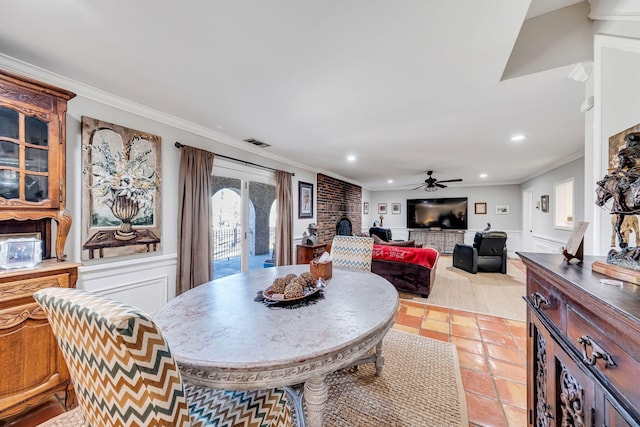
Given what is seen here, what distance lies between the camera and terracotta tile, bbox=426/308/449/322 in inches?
113

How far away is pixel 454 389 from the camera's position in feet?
5.62

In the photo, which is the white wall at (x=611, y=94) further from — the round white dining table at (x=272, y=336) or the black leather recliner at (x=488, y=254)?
the black leather recliner at (x=488, y=254)

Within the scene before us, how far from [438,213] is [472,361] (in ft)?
22.0

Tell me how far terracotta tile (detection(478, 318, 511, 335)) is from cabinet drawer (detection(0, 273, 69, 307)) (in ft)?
12.1

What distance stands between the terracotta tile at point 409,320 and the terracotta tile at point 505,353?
2.16 feet

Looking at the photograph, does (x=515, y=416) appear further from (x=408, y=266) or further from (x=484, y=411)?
(x=408, y=266)

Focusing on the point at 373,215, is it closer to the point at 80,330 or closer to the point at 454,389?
the point at 454,389

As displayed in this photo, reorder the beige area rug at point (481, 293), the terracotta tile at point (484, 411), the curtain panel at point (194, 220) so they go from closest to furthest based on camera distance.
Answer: the terracotta tile at point (484, 411), the curtain panel at point (194, 220), the beige area rug at point (481, 293)

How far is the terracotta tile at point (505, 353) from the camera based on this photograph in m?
2.05

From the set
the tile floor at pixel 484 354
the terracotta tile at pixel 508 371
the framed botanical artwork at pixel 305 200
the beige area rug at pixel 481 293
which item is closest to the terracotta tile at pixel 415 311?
the tile floor at pixel 484 354

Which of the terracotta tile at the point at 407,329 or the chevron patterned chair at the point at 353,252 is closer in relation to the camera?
the chevron patterned chair at the point at 353,252

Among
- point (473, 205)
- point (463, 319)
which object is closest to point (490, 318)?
point (463, 319)

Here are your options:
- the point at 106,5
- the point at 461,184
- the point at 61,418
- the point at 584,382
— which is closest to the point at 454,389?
the point at 584,382

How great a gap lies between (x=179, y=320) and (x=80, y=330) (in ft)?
1.69
